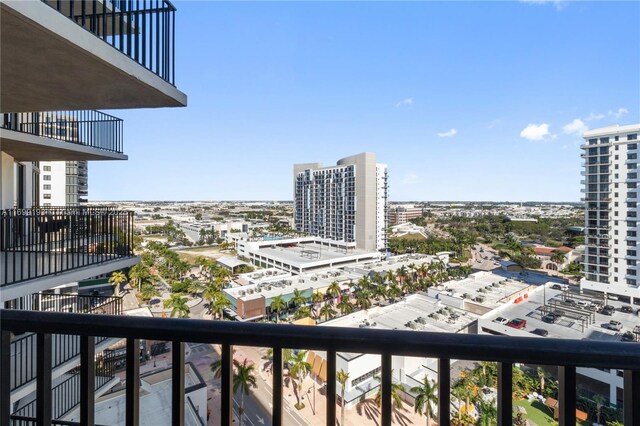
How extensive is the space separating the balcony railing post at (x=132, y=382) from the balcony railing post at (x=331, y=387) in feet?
2.22

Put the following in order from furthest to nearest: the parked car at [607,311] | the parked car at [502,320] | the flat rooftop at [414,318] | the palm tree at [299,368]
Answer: the parked car at [607,311] < the parked car at [502,320] < the flat rooftop at [414,318] < the palm tree at [299,368]

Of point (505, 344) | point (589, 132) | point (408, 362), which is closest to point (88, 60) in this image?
point (505, 344)

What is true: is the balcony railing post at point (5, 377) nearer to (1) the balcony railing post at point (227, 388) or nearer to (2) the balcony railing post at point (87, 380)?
(2) the balcony railing post at point (87, 380)

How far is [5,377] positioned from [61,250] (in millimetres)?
3939

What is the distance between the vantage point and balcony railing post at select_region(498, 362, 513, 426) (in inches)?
38.2

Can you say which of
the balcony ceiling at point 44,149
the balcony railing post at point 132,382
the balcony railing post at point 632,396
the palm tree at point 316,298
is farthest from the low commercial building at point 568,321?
the balcony railing post at point 132,382

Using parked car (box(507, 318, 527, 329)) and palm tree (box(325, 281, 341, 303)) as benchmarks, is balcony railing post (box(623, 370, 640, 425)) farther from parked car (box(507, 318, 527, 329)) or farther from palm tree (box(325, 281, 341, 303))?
palm tree (box(325, 281, 341, 303))

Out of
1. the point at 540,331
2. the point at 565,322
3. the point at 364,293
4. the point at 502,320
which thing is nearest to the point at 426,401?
the point at 540,331

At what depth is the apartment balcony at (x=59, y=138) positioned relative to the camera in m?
4.87

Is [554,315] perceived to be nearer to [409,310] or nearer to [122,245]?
[409,310]

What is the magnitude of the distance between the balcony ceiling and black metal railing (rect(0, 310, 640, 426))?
4689mm

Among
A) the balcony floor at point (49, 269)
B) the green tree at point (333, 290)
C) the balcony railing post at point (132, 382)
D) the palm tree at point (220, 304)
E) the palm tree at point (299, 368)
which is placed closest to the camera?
the balcony railing post at point (132, 382)

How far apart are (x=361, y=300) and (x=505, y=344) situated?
928 inches

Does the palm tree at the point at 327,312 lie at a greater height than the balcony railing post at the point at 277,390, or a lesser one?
lesser
